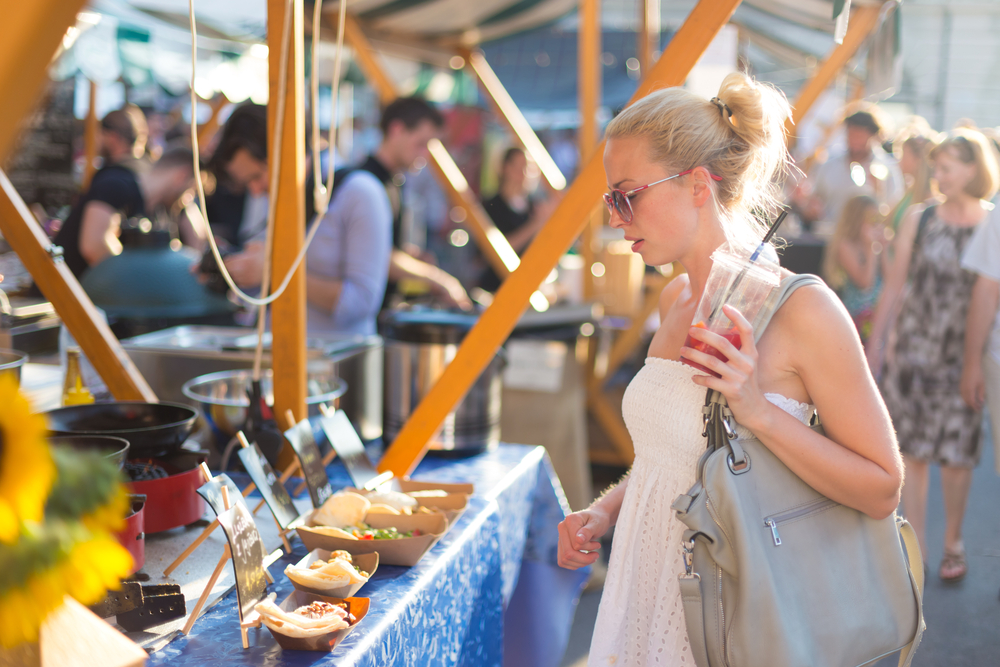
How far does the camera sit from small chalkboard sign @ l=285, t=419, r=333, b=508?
5.90 feet

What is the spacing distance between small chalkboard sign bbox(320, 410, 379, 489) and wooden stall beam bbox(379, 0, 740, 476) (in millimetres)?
199

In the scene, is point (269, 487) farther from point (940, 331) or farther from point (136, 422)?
point (940, 331)

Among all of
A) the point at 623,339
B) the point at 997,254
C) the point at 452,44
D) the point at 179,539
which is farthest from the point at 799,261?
the point at 179,539

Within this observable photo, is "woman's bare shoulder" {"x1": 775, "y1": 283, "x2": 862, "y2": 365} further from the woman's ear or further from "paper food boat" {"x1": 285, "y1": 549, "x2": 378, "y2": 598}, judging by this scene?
"paper food boat" {"x1": 285, "y1": 549, "x2": 378, "y2": 598}

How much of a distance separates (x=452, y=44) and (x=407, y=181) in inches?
214

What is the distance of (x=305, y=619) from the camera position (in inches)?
→ 50.9

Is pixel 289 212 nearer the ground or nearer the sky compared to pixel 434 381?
nearer the sky

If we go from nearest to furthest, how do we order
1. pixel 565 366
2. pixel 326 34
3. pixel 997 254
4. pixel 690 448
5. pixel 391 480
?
pixel 690 448, pixel 391 480, pixel 997 254, pixel 565 366, pixel 326 34

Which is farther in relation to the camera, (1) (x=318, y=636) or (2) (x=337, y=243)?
(2) (x=337, y=243)

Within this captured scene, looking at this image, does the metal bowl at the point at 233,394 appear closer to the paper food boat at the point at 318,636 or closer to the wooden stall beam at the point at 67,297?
the wooden stall beam at the point at 67,297

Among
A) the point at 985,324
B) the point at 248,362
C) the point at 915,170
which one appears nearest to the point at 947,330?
the point at 985,324

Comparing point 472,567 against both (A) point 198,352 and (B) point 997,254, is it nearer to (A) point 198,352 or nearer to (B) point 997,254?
(A) point 198,352

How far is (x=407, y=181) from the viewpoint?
11.4 m

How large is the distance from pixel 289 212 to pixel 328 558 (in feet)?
3.01
